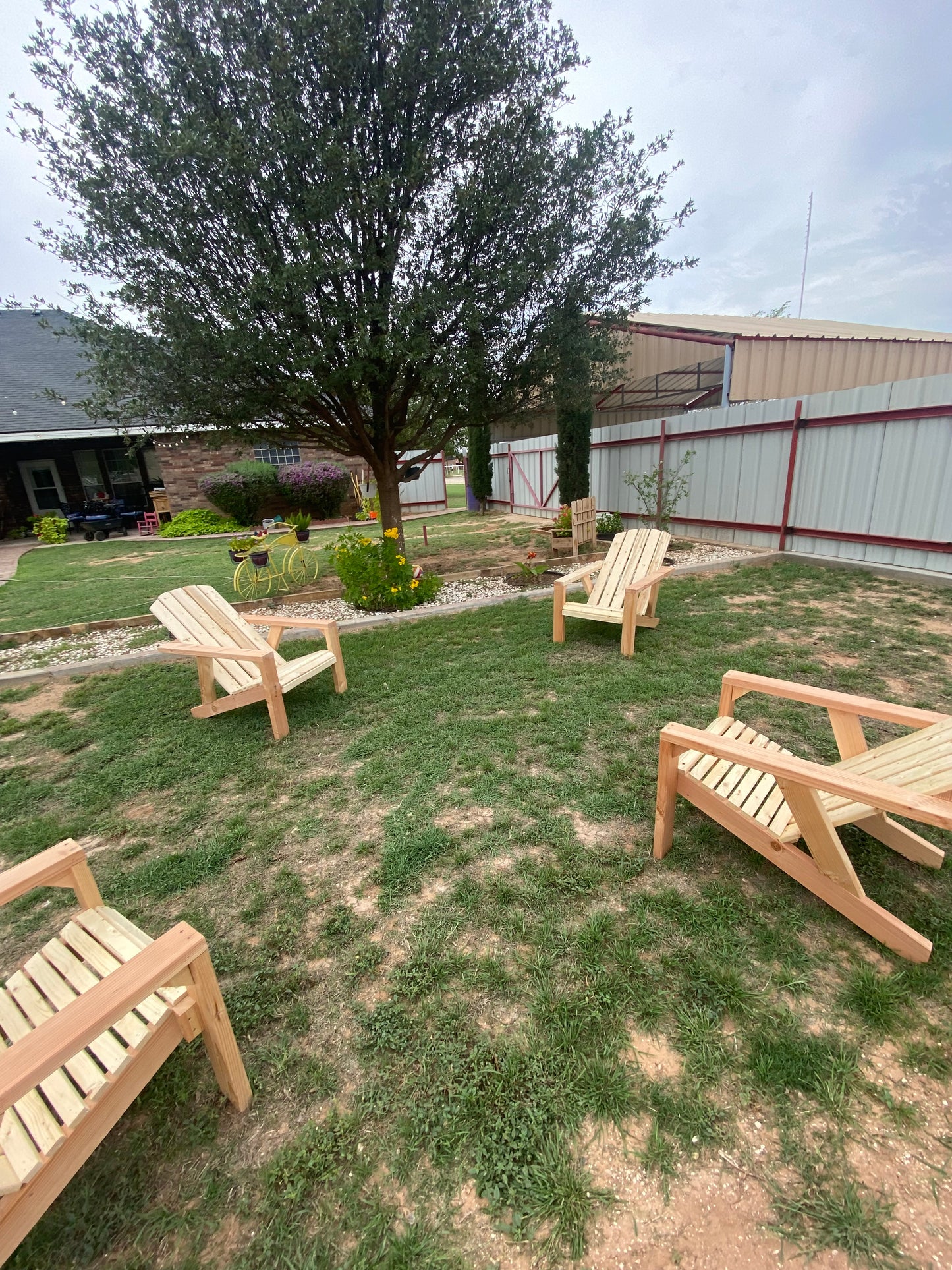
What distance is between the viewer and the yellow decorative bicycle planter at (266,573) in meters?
6.90

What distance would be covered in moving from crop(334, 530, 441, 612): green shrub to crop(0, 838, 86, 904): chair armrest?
13.8 feet

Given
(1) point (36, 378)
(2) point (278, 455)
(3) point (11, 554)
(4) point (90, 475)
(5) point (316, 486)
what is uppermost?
(1) point (36, 378)

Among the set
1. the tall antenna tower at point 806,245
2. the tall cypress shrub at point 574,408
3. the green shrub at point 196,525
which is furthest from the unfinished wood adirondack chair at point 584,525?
the tall antenna tower at point 806,245

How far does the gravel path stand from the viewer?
4836mm

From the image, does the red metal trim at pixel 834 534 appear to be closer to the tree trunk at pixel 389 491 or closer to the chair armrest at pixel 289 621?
the tree trunk at pixel 389 491

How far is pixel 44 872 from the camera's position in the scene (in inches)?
58.5

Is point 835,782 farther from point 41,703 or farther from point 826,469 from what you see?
point 826,469

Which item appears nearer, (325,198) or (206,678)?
(206,678)

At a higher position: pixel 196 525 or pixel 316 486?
pixel 316 486

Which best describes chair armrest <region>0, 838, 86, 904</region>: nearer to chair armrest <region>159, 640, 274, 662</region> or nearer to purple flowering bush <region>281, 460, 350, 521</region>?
chair armrest <region>159, 640, 274, 662</region>

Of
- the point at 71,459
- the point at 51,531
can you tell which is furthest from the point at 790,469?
the point at 71,459

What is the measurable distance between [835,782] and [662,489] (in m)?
8.10

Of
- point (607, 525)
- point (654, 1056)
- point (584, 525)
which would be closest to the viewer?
point (654, 1056)

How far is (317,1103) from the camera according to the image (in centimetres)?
138
